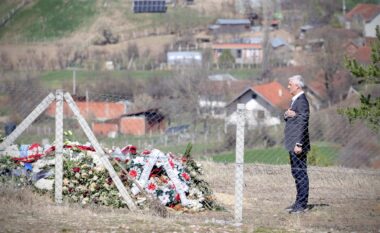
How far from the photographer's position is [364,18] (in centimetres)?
5900

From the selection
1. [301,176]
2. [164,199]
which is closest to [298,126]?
[301,176]

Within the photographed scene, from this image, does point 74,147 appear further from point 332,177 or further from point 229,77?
point 229,77

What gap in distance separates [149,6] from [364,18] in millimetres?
19412

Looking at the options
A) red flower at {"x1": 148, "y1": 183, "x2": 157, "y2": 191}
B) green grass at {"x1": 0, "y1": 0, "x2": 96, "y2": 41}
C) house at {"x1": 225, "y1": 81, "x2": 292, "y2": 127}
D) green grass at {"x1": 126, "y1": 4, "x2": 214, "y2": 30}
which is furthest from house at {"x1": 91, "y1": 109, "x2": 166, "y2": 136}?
green grass at {"x1": 126, "y1": 4, "x2": 214, "y2": 30}

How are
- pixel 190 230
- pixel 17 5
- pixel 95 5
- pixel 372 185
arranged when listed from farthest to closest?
pixel 95 5
pixel 17 5
pixel 372 185
pixel 190 230

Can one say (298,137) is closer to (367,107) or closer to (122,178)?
(122,178)

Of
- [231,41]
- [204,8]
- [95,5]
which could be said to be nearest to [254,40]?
[231,41]

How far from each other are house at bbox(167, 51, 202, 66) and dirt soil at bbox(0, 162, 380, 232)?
34833mm

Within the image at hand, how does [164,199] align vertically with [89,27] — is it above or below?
above

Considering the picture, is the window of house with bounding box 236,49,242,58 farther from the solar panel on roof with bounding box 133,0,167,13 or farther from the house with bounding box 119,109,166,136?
the house with bounding box 119,109,166,136

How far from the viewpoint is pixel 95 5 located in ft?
136

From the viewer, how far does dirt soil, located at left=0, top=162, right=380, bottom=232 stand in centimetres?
717

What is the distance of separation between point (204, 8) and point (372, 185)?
38.0 meters

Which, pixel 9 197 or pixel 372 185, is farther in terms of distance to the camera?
pixel 372 185
